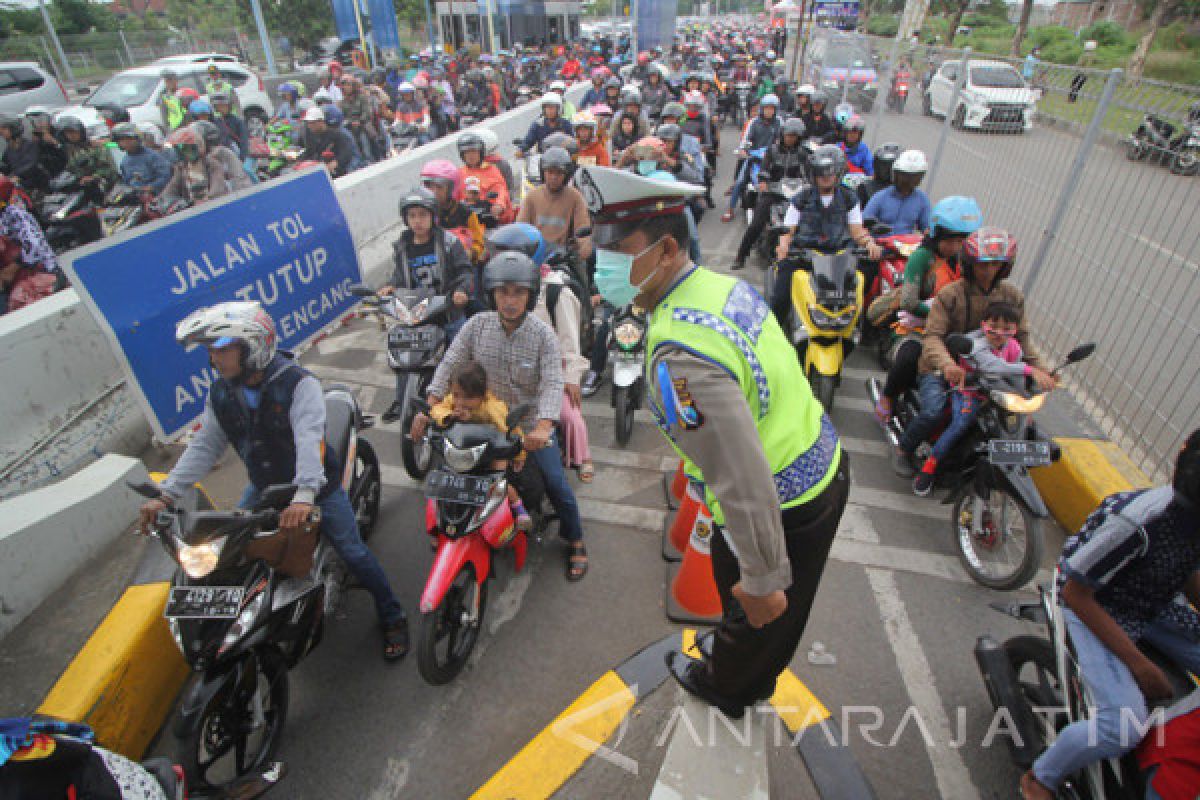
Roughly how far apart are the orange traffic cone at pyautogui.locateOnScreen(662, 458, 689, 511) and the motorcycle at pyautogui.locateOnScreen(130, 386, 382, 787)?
7.52 ft

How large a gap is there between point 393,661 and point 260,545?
110 cm

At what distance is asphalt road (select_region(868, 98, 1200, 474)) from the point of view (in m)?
4.23

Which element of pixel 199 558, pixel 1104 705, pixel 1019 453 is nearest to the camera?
pixel 1104 705

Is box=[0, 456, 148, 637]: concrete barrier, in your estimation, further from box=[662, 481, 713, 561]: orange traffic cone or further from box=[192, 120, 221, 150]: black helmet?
box=[192, 120, 221, 150]: black helmet

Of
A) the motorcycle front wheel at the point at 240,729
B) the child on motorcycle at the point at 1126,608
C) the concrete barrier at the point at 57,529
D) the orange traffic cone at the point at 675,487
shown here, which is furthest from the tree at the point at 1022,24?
the motorcycle front wheel at the point at 240,729

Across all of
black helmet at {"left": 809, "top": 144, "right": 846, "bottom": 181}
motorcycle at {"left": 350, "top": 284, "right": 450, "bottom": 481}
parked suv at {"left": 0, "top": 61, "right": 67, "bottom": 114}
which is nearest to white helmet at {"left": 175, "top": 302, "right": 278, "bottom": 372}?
motorcycle at {"left": 350, "top": 284, "right": 450, "bottom": 481}

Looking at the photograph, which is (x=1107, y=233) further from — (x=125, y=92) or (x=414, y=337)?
(x=125, y=92)

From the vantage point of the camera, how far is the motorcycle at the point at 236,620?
2492mm

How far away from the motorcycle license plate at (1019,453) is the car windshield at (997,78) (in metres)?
4.54

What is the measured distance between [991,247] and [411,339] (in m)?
4.24

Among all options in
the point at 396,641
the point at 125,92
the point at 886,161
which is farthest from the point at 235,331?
the point at 125,92

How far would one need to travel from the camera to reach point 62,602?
345cm

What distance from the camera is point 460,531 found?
122 inches

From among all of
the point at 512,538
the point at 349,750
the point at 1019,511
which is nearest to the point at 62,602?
the point at 349,750
